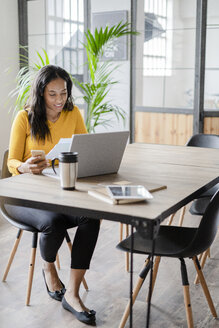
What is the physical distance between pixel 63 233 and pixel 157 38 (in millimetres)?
3106

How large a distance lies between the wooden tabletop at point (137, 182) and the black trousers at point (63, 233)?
9.1 inches

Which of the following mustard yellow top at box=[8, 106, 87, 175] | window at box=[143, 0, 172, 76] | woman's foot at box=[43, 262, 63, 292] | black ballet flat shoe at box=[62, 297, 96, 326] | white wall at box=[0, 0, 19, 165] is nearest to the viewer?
black ballet flat shoe at box=[62, 297, 96, 326]

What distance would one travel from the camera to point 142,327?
2.17 meters

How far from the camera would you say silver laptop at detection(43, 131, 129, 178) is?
2.06m

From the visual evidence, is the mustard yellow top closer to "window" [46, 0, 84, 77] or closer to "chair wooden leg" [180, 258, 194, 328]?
"chair wooden leg" [180, 258, 194, 328]

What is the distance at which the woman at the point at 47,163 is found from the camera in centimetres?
222

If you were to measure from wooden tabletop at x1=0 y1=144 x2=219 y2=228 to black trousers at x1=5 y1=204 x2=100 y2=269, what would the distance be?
231 mm

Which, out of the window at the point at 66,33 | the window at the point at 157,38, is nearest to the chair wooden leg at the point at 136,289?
the window at the point at 157,38

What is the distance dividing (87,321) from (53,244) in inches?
15.6

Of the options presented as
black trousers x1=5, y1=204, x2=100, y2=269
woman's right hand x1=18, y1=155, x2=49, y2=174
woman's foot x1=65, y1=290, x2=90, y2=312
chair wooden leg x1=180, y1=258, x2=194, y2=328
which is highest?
woman's right hand x1=18, y1=155, x2=49, y2=174

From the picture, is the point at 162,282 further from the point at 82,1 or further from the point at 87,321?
the point at 82,1

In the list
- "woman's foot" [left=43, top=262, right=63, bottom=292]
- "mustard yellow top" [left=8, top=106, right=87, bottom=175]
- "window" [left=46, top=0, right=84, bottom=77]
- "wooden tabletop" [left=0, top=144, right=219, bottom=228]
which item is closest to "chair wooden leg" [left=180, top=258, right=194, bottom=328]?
"wooden tabletop" [left=0, top=144, right=219, bottom=228]

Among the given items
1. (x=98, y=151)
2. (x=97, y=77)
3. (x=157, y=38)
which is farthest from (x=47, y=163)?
(x=157, y=38)

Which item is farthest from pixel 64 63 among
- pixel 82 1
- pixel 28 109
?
pixel 28 109
